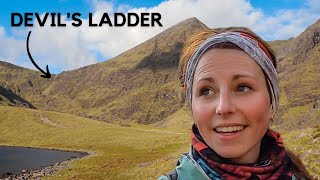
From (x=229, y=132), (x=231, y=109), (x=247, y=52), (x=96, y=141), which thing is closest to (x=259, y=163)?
(x=229, y=132)

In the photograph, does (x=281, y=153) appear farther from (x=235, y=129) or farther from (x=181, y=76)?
(x=181, y=76)

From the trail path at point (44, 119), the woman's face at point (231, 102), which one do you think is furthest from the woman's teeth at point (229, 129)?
the trail path at point (44, 119)

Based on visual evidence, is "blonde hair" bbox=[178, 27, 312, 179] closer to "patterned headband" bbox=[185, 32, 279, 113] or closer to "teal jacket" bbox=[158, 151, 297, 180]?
"patterned headband" bbox=[185, 32, 279, 113]

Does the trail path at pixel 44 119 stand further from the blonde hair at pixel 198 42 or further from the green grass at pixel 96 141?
the blonde hair at pixel 198 42

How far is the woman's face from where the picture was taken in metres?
2.89

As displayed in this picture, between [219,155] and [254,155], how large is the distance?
399mm

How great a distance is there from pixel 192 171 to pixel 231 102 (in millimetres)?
621

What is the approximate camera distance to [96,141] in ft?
348

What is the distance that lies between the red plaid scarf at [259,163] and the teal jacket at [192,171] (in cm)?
4

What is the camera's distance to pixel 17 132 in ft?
447

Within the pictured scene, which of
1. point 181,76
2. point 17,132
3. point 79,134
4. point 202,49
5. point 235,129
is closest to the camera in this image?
point 235,129

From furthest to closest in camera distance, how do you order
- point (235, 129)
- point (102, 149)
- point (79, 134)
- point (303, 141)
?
point (79, 134) → point (102, 149) → point (303, 141) → point (235, 129)

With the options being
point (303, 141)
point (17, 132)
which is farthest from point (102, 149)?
point (303, 141)

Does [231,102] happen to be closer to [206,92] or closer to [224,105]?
[224,105]
